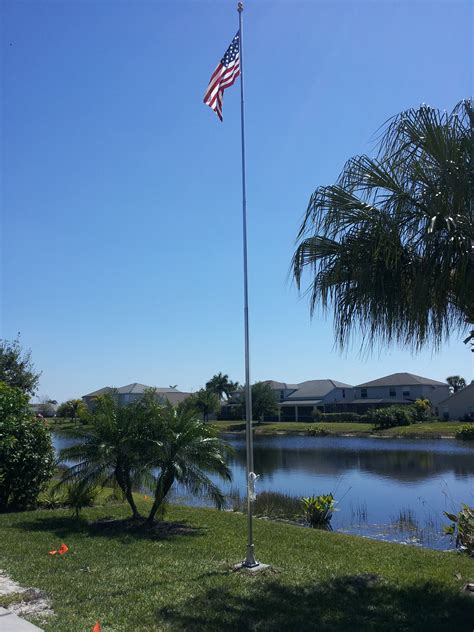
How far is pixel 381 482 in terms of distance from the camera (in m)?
25.3

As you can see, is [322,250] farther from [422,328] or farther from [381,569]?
[381,569]

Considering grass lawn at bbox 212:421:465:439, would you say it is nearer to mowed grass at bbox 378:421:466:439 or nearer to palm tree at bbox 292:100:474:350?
mowed grass at bbox 378:421:466:439

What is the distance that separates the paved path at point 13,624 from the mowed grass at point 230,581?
160mm

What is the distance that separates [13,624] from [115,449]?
7.60 meters

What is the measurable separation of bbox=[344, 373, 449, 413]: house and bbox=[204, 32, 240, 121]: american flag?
233ft

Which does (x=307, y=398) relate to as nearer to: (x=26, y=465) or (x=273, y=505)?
(x=273, y=505)

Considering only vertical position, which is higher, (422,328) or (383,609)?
(422,328)

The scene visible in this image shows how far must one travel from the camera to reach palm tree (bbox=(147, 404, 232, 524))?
13.1 meters

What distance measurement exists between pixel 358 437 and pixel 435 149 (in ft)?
177

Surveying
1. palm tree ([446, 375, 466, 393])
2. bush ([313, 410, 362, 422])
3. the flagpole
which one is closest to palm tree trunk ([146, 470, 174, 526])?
the flagpole

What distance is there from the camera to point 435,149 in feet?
22.7

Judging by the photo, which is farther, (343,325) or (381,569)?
(381,569)

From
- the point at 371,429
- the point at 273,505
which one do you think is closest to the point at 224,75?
the point at 273,505

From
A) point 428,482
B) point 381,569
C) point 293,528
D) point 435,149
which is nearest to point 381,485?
point 428,482
